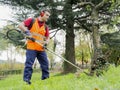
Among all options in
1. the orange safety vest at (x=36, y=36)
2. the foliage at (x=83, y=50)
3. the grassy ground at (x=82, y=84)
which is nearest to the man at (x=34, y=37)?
the orange safety vest at (x=36, y=36)

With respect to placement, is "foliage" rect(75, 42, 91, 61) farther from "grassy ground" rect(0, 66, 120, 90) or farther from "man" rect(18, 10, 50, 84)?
"grassy ground" rect(0, 66, 120, 90)

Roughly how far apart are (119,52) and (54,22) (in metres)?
3.85

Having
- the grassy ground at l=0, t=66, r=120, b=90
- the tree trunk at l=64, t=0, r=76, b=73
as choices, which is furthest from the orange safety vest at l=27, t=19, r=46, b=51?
the tree trunk at l=64, t=0, r=76, b=73

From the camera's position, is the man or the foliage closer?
the man

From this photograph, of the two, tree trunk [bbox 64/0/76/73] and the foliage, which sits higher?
tree trunk [bbox 64/0/76/73]

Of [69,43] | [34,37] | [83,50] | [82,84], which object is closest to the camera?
[82,84]

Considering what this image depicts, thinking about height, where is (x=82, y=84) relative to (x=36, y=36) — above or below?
below

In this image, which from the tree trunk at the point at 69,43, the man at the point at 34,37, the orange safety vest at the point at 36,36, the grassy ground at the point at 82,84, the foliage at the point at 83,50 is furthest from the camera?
the foliage at the point at 83,50

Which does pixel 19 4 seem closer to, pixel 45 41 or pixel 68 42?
pixel 68 42

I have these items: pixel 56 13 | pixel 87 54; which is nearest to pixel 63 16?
pixel 56 13

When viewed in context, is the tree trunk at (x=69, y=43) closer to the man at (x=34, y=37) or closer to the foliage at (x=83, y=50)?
the man at (x=34, y=37)

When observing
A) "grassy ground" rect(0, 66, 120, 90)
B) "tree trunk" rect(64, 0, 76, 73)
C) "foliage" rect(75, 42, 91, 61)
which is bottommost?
"foliage" rect(75, 42, 91, 61)

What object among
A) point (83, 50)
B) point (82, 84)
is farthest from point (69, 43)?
point (83, 50)

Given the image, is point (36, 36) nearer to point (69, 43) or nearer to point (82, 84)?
point (82, 84)
